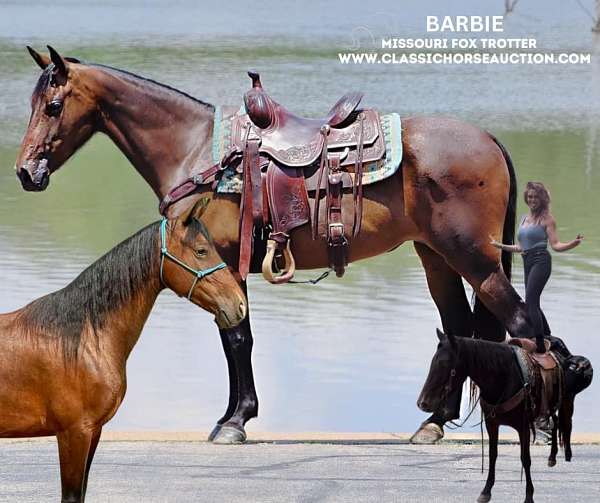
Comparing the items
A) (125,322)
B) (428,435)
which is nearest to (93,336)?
(125,322)

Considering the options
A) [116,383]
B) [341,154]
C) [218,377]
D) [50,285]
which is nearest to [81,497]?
[116,383]

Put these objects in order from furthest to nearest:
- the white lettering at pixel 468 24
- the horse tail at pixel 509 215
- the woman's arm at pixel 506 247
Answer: the white lettering at pixel 468 24 < the horse tail at pixel 509 215 < the woman's arm at pixel 506 247

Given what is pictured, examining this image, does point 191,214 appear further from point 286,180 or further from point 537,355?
point 286,180

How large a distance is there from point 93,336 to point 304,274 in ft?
26.2

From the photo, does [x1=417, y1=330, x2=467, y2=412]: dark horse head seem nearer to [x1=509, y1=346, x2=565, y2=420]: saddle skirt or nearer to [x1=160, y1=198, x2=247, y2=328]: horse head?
[x1=509, y1=346, x2=565, y2=420]: saddle skirt

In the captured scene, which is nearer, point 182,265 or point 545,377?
point 182,265

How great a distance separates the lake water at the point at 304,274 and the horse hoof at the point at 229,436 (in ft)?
3.17

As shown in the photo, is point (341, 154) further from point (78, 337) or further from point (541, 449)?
point (78, 337)

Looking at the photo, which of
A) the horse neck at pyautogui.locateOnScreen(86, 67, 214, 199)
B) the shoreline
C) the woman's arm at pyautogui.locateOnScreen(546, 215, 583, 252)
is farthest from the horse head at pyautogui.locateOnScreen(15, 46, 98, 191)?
the woman's arm at pyautogui.locateOnScreen(546, 215, 583, 252)

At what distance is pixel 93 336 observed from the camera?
5297 mm

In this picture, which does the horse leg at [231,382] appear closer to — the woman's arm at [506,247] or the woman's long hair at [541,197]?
the woman's arm at [506,247]

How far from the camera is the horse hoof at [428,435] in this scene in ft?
23.9

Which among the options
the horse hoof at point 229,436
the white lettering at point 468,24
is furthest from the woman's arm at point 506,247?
the white lettering at point 468,24

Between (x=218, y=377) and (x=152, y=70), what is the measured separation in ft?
49.4
